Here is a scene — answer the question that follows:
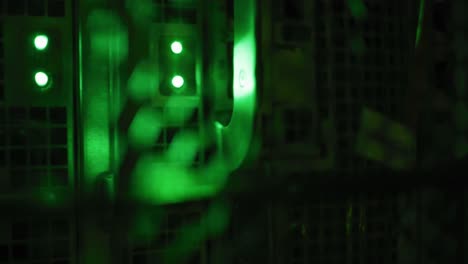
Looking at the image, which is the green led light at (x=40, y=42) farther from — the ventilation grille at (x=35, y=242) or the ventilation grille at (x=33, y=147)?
the ventilation grille at (x=35, y=242)

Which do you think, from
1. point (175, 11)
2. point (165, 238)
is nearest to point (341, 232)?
point (165, 238)

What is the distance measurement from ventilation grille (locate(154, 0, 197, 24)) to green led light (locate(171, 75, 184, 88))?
0.12 metres

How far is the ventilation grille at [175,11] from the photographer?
103 centimetres

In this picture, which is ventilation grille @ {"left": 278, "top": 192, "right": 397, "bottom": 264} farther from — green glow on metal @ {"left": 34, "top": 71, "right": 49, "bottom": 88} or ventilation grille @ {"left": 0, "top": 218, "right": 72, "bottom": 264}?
green glow on metal @ {"left": 34, "top": 71, "right": 49, "bottom": 88}

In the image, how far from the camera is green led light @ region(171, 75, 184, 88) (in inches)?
40.5

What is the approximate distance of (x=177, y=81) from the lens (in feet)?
3.38

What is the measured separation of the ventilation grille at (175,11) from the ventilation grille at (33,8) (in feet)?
0.62

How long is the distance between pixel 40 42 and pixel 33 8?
72mm

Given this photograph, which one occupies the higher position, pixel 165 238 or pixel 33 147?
pixel 33 147

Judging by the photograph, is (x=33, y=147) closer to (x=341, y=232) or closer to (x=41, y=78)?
(x=41, y=78)

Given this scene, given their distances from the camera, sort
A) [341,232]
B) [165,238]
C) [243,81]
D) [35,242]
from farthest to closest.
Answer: [341,232], [165,238], [35,242], [243,81]

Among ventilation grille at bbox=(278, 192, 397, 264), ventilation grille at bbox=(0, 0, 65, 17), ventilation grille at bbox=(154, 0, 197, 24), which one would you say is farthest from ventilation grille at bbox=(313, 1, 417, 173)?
ventilation grille at bbox=(0, 0, 65, 17)

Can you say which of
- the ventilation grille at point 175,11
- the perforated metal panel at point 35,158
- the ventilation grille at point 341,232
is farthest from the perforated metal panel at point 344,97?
the perforated metal panel at point 35,158

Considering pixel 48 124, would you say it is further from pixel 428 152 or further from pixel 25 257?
pixel 428 152
